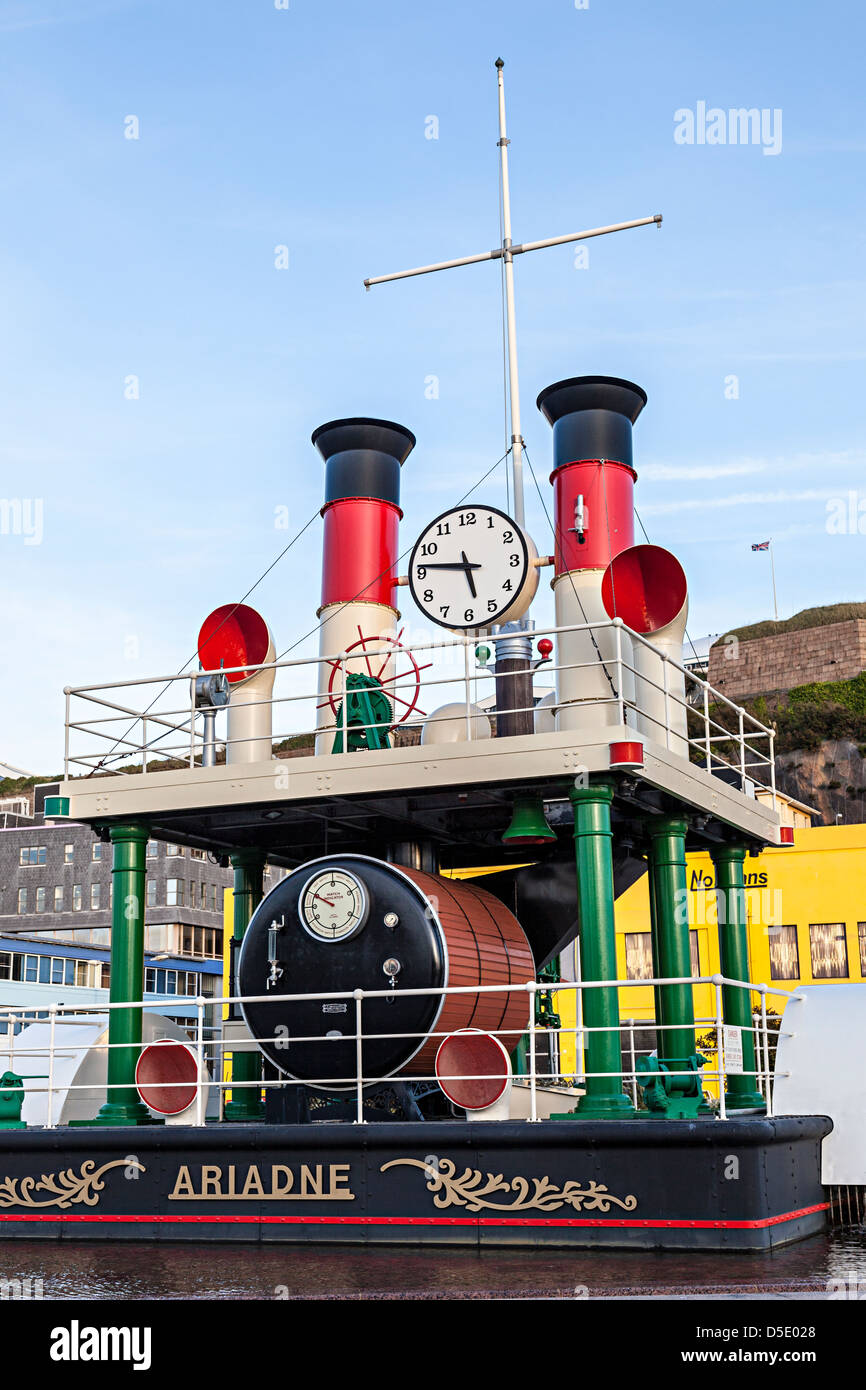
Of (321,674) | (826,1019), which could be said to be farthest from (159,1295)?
(321,674)

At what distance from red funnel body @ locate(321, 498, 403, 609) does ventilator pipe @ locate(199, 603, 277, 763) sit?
128cm

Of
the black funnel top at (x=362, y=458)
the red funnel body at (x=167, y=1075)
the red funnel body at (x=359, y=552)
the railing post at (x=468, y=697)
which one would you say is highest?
the black funnel top at (x=362, y=458)

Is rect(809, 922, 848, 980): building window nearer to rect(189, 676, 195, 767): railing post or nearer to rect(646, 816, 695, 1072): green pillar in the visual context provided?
rect(646, 816, 695, 1072): green pillar

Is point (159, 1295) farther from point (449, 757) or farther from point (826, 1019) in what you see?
point (826, 1019)

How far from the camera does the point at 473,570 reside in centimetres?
1579

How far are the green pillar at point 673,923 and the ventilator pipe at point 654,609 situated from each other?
36.4 inches

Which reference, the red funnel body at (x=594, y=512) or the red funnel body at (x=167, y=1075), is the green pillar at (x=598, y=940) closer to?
the red funnel body at (x=167, y=1075)

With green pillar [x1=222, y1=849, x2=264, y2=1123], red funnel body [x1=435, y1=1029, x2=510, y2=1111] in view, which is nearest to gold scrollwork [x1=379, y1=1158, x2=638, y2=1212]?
A: red funnel body [x1=435, y1=1029, x2=510, y2=1111]

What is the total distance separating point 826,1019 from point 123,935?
7.30 meters

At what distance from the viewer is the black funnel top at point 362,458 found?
18469mm

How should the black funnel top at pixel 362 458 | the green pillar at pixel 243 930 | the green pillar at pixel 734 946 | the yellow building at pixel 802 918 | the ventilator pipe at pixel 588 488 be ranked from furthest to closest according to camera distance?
the yellow building at pixel 802 918
the black funnel top at pixel 362 458
the green pillar at pixel 734 946
the green pillar at pixel 243 930
the ventilator pipe at pixel 588 488

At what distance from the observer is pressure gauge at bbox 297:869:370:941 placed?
1413cm

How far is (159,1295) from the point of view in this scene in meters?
9.77

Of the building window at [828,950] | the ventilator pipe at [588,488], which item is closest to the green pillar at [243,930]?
the ventilator pipe at [588,488]
